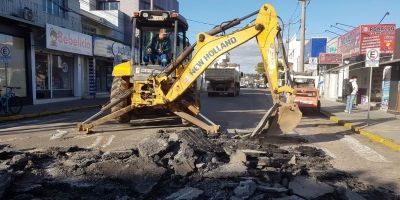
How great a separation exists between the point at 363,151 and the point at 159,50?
661 cm

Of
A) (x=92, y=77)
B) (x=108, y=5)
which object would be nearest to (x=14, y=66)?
(x=92, y=77)

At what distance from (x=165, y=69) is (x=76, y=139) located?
3092 millimetres

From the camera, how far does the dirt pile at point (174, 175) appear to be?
5.53 m

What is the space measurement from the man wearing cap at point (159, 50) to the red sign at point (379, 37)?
17601 millimetres

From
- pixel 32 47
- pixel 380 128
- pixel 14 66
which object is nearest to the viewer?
pixel 380 128

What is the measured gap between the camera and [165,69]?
11602 millimetres

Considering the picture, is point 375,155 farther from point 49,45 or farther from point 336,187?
point 49,45

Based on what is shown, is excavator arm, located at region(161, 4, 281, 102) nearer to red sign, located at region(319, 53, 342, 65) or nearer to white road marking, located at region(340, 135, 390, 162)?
white road marking, located at region(340, 135, 390, 162)

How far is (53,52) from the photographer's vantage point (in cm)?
2402

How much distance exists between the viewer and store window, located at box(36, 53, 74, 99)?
22.9 metres

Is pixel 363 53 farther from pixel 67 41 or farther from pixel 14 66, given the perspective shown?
pixel 14 66

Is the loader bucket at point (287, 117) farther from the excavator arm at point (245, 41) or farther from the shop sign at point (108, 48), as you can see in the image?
the shop sign at point (108, 48)

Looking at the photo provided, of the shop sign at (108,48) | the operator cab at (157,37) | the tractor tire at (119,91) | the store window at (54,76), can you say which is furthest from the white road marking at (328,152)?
the shop sign at (108,48)

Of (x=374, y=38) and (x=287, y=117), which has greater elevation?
(x=374, y=38)
